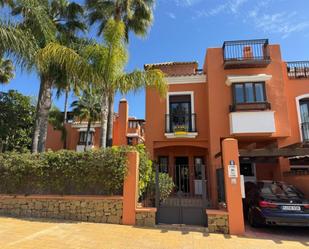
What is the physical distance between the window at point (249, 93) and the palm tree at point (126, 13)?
24.2ft

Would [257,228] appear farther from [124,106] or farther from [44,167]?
[124,106]

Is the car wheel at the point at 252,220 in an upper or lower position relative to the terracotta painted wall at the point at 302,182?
lower

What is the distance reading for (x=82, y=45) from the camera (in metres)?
14.3

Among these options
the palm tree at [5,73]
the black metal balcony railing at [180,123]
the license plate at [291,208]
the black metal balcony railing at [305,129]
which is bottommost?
the license plate at [291,208]

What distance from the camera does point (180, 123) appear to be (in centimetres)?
1616

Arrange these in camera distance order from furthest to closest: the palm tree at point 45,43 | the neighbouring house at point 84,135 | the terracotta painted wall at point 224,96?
the neighbouring house at point 84,135, the terracotta painted wall at point 224,96, the palm tree at point 45,43

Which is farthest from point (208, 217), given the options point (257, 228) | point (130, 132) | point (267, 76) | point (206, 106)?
point (130, 132)

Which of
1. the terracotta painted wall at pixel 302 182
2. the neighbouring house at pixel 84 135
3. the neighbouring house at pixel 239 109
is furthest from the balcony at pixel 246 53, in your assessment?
the neighbouring house at pixel 84 135

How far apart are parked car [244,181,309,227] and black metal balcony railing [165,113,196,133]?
6.82 metres

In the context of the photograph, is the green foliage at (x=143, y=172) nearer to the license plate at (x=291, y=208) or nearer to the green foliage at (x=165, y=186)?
the green foliage at (x=165, y=186)

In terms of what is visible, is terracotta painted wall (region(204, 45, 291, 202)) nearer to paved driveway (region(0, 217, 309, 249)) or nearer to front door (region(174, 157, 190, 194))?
front door (region(174, 157, 190, 194))

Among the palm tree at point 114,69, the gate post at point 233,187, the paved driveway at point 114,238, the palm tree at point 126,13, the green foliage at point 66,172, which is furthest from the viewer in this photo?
the palm tree at point 126,13

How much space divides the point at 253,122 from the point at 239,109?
109cm

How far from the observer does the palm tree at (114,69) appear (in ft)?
38.6
